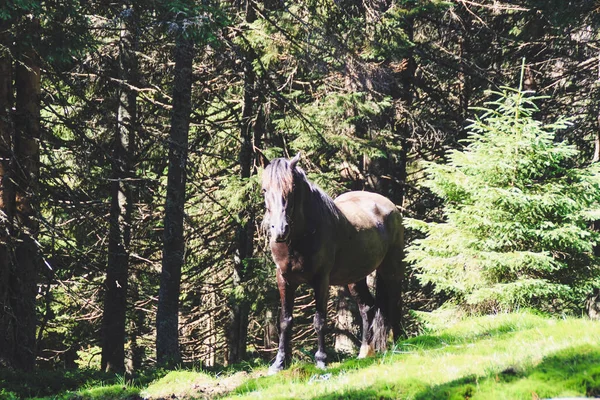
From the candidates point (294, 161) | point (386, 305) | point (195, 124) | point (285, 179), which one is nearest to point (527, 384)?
A: point (285, 179)

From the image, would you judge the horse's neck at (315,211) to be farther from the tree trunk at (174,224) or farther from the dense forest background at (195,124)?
the tree trunk at (174,224)

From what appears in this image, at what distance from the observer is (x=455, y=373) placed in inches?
184

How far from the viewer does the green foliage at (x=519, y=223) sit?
870 centimetres

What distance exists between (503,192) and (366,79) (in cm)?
487

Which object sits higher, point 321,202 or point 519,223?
point 321,202

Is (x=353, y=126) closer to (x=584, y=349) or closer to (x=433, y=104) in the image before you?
(x=433, y=104)

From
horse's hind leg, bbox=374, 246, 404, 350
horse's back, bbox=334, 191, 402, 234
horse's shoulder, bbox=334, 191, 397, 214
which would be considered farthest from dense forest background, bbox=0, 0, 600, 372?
horse's hind leg, bbox=374, 246, 404, 350

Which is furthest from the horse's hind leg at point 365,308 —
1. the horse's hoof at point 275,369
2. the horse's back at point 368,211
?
the horse's hoof at point 275,369

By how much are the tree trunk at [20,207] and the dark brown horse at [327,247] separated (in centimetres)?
398

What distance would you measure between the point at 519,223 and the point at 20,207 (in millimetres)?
7973

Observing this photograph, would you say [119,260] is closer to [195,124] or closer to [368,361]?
[195,124]

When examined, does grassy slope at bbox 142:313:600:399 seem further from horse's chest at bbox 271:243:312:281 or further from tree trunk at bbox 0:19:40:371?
tree trunk at bbox 0:19:40:371

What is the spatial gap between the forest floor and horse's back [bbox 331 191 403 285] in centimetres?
122

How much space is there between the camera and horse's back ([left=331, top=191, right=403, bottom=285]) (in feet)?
23.9
